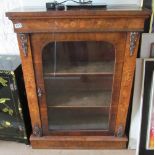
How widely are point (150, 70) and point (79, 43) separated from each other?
51 centimetres

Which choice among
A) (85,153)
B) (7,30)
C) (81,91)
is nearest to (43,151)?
(85,153)

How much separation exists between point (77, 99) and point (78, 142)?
1.18 ft

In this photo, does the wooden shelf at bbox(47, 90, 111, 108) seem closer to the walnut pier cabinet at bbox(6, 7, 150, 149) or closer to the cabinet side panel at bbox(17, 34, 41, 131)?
the walnut pier cabinet at bbox(6, 7, 150, 149)

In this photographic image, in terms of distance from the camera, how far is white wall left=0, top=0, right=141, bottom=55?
1.49 m

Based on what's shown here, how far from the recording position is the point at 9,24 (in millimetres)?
1607

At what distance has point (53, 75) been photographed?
1.39 m

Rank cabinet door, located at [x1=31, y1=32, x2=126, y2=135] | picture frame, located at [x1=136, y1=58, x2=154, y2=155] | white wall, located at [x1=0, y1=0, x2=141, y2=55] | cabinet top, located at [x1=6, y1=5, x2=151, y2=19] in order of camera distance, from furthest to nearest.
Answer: white wall, located at [x1=0, y1=0, x2=141, y2=55]
picture frame, located at [x1=136, y1=58, x2=154, y2=155]
cabinet door, located at [x1=31, y1=32, x2=126, y2=135]
cabinet top, located at [x1=6, y1=5, x2=151, y2=19]

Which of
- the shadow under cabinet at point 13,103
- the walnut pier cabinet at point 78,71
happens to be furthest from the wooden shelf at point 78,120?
the shadow under cabinet at point 13,103

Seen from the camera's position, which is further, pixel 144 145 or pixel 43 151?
pixel 43 151

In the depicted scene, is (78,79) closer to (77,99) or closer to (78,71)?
(78,71)

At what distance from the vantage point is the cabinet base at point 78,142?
5.26 ft

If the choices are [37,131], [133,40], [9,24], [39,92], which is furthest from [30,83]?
[133,40]

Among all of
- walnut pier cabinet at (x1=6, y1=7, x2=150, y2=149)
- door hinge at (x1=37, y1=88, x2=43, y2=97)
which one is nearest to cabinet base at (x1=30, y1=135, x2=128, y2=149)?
walnut pier cabinet at (x1=6, y1=7, x2=150, y2=149)

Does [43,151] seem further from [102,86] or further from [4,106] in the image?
[102,86]
